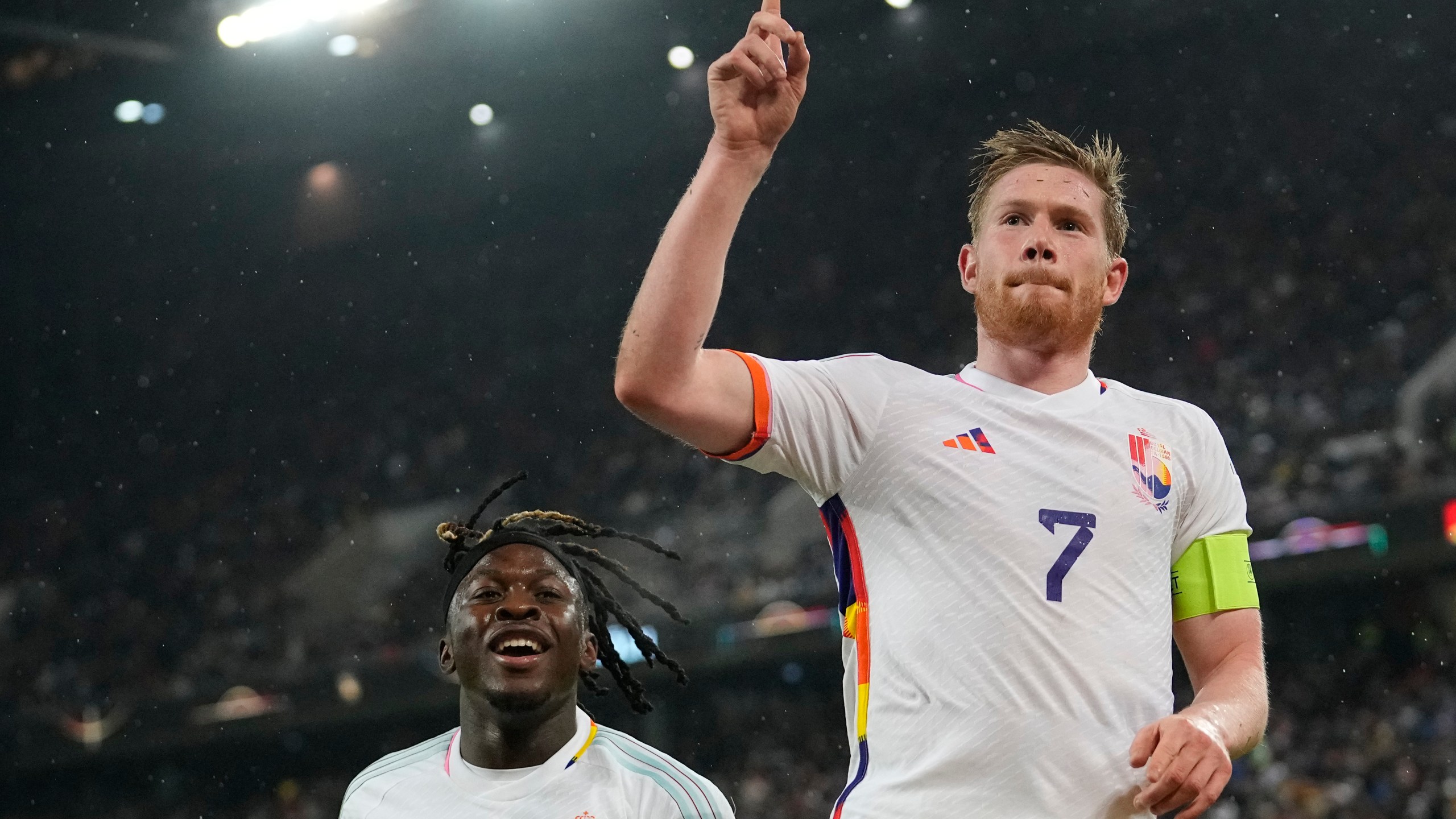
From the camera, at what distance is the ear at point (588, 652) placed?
10.5 feet

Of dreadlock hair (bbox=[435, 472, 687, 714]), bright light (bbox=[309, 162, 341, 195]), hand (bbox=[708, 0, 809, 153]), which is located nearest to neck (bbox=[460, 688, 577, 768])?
dreadlock hair (bbox=[435, 472, 687, 714])

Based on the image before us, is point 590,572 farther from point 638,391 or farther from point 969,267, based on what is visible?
point 638,391

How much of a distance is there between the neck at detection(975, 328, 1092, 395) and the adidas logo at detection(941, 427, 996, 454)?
19 centimetres

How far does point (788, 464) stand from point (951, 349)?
12.8m

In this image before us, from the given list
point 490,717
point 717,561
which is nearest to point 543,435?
point 717,561

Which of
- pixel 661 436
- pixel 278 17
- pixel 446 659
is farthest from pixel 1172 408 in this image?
pixel 661 436

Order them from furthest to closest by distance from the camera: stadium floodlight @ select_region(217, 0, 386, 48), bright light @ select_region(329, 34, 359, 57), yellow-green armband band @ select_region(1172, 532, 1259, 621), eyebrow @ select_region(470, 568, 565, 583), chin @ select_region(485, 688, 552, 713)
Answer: bright light @ select_region(329, 34, 359, 57) → stadium floodlight @ select_region(217, 0, 386, 48) → eyebrow @ select_region(470, 568, 565, 583) → chin @ select_region(485, 688, 552, 713) → yellow-green armband band @ select_region(1172, 532, 1259, 621)

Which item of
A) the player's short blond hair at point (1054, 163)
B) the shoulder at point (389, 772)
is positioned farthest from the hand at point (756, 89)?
the shoulder at point (389, 772)

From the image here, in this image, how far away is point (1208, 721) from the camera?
75.4 inches

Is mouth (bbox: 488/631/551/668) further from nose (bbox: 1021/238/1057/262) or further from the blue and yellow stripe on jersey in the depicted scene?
nose (bbox: 1021/238/1057/262)

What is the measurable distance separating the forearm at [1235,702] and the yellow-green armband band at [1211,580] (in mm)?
86

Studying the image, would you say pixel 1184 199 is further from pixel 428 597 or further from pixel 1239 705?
pixel 1239 705

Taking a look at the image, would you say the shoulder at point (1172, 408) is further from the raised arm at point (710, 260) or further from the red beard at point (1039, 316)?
the raised arm at point (710, 260)

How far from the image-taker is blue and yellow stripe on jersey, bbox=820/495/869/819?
2053 mm
